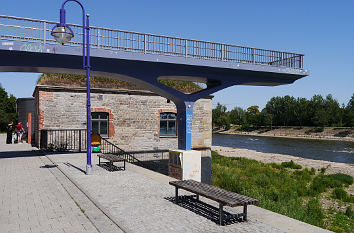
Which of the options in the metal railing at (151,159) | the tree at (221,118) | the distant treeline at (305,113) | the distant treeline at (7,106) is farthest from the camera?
the tree at (221,118)

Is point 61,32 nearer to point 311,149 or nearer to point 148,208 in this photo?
point 148,208

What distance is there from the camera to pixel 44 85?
17391 mm

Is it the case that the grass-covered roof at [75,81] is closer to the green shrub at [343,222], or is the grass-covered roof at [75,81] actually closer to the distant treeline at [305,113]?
the green shrub at [343,222]

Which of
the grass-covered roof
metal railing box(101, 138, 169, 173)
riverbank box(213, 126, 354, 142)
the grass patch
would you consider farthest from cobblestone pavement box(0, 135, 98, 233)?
riverbank box(213, 126, 354, 142)

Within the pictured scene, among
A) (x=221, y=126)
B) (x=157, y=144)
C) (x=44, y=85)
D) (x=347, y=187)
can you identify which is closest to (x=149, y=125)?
(x=157, y=144)

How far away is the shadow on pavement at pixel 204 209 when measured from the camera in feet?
17.9

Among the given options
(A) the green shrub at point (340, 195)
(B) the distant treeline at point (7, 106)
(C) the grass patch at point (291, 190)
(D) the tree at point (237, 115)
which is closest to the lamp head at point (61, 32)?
(C) the grass patch at point (291, 190)

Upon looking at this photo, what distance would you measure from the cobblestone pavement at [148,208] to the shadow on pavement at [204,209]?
0.02 metres

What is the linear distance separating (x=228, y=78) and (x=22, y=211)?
436 inches

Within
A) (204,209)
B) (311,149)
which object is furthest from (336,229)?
A: (311,149)

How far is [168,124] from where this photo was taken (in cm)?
2139

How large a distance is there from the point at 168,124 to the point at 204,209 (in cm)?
1534

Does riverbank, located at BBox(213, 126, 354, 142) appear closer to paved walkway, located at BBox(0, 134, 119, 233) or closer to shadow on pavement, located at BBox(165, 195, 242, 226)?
shadow on pavement, located at BBox(165, 195, 242, 226)

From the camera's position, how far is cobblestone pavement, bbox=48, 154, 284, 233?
5094 mm
